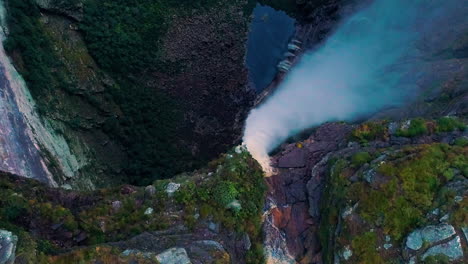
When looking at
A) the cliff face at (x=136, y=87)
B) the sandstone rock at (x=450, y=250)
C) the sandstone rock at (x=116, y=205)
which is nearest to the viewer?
the sandstone rock at (x=450, y=250)

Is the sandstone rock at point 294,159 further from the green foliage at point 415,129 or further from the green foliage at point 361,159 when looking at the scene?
the green foliage at point 415,129

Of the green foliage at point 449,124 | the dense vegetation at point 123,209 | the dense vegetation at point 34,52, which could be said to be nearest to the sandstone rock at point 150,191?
the dense vegetation at point 123,209

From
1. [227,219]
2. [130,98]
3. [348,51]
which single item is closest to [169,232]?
[227,219]

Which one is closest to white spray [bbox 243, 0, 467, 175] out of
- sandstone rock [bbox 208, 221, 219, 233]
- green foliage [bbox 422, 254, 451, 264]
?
sandstone rock [bbox 208, 221, 219, 233]

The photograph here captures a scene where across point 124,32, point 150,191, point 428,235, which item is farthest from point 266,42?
point 428,235

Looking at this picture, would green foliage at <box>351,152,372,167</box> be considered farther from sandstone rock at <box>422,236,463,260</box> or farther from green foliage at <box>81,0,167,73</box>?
green foliage at <box>81,0,167,73</box>
